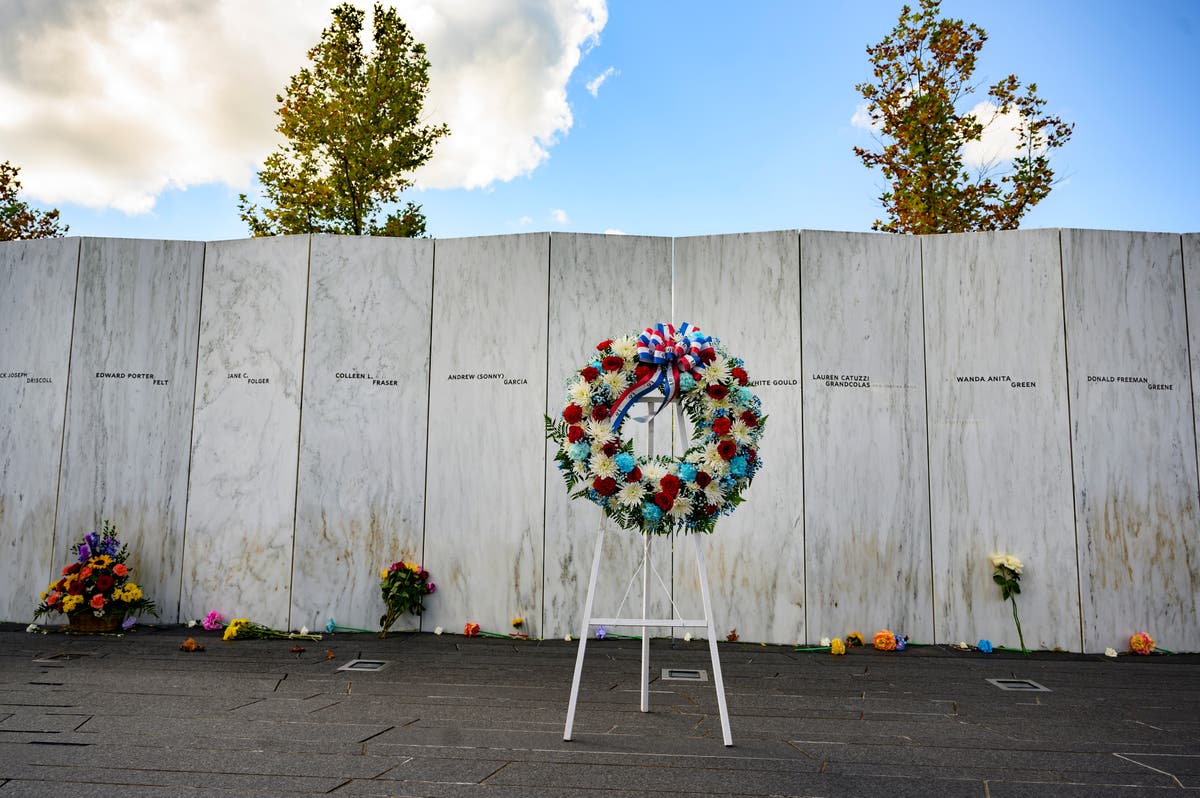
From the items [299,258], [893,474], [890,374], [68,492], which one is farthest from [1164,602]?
[68,492]

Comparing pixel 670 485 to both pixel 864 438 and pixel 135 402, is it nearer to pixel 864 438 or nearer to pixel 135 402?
pixel 864 438

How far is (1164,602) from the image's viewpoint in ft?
23.8

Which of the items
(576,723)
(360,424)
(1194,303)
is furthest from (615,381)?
(1194,303)

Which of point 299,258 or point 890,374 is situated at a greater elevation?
point 299,258

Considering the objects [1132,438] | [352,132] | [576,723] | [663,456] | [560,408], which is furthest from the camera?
[352,132]

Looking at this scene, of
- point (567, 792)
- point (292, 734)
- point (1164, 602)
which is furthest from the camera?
point (1164, 602)

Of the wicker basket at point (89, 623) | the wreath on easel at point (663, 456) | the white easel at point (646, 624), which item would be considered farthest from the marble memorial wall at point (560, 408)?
the wreath on easel at point (663, 456)

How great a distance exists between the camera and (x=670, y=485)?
4.41 meters

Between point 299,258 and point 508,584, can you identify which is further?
point 299,258

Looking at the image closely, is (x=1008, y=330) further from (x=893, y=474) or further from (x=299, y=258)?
(x=299, y=258)

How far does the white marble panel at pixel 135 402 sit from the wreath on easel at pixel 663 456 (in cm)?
537

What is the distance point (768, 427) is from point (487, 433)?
2.76 metres

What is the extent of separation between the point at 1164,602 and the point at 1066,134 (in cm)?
945

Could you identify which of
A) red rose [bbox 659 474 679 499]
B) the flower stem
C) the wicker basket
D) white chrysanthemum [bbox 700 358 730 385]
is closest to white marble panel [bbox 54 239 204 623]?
the wicker basket
